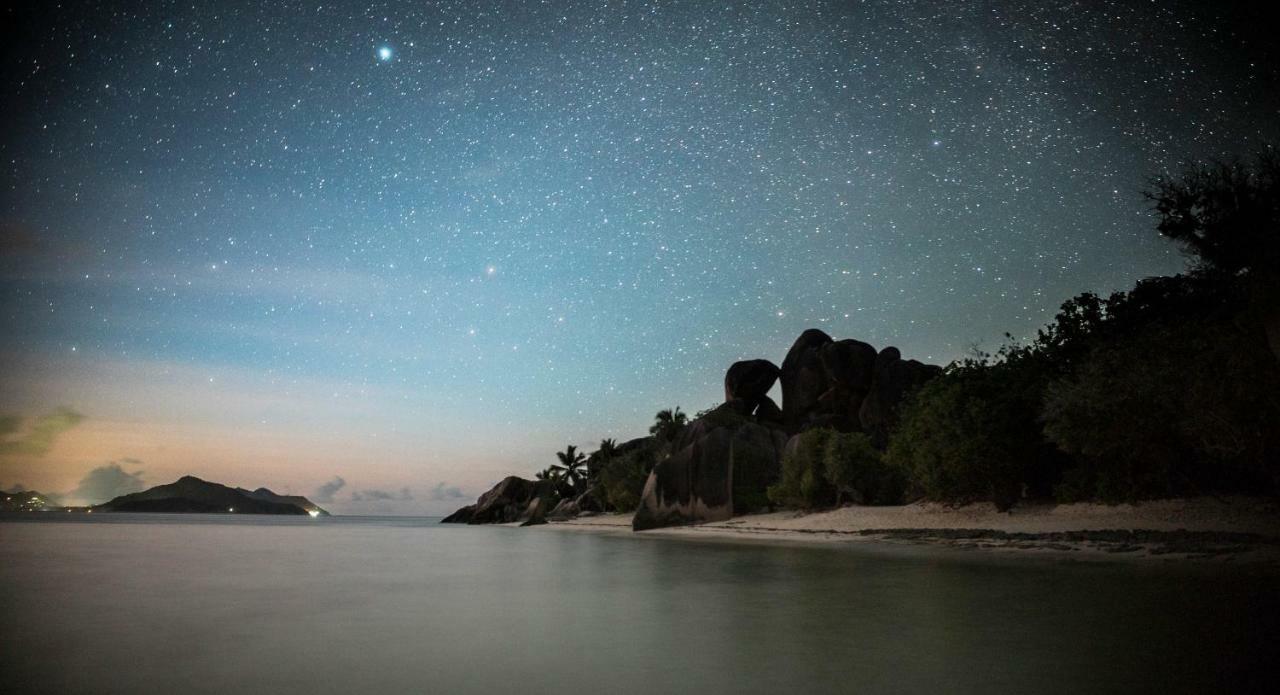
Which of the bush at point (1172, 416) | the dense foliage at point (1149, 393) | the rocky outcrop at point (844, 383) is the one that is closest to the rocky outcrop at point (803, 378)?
the rocky outcrop at point (844, 383)

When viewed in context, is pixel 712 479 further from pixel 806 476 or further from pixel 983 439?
pixel 983 439

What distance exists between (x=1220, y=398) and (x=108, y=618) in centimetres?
2673

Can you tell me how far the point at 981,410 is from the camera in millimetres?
33219

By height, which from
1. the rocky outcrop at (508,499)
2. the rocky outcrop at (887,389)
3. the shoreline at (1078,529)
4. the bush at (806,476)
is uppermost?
the rocky outcrop at (887,389)

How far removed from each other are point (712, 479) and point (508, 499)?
254 ft

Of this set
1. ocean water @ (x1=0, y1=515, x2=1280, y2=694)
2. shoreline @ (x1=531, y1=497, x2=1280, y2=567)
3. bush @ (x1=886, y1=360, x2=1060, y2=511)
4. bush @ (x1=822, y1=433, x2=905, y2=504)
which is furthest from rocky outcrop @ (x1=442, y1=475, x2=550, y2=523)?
ocean water @ (x1=0, y1=515, x2=1280, y2=694)

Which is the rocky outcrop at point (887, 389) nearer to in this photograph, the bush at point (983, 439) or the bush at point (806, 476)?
the bush at point (806, 476)

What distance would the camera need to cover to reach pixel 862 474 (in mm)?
44656

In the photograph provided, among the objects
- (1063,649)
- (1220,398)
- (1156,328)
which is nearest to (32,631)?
(1063,649)

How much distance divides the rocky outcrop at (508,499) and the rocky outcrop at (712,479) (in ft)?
213

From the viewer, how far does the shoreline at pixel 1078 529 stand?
64.1 feet

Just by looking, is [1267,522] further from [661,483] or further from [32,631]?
[661,483]

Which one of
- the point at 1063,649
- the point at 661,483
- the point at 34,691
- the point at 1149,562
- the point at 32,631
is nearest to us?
the point at 34,691

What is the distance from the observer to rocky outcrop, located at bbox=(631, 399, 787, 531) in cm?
5456
